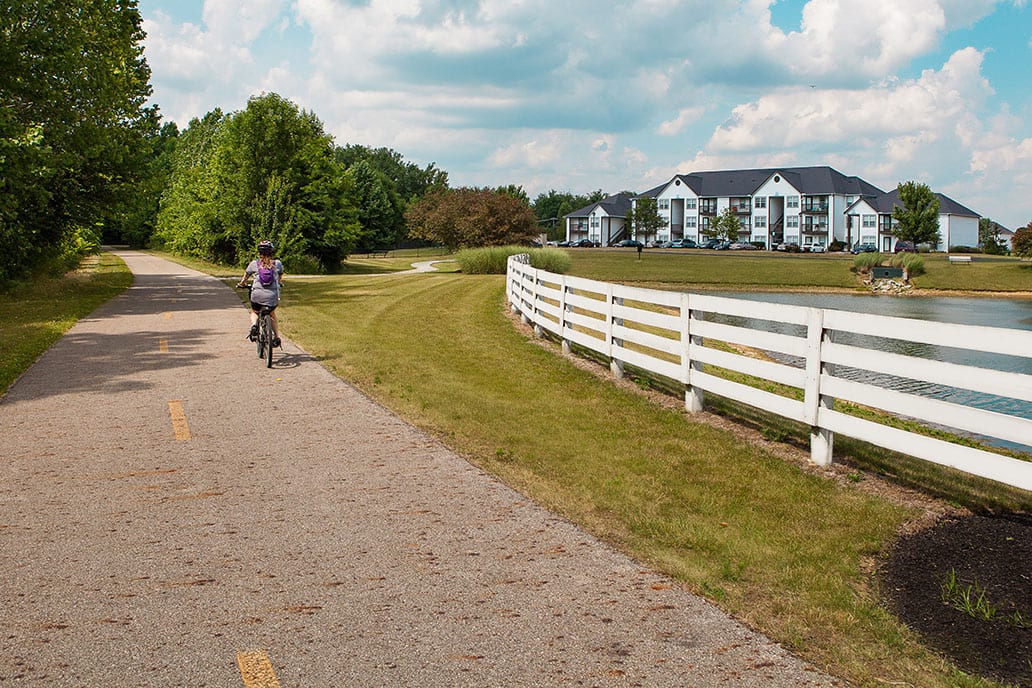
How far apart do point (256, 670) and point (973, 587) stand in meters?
3.86

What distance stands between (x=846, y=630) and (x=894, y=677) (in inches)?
19.9

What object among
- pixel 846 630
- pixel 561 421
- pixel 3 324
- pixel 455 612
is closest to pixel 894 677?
pixel 846 630

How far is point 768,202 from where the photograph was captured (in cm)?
12325

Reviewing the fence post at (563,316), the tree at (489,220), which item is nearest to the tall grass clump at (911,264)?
the tree at (489,220)

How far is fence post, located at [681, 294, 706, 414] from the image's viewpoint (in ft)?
34.0

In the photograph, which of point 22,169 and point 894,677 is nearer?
point 894,677

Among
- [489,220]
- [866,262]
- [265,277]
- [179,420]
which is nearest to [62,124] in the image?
[265,277]

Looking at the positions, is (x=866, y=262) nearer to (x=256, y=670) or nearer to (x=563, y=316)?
(x=563, y=316)

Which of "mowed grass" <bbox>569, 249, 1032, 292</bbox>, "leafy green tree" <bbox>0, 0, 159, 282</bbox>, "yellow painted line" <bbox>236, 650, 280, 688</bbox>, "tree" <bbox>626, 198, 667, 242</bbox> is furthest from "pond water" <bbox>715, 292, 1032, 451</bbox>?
"tree" <bbox>626, 198, 667, 242</bbox>

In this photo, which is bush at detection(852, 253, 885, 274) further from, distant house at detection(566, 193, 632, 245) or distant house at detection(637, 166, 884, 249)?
distant house at detection(566, 193, 632, 245)

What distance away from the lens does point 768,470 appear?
795 centimetres

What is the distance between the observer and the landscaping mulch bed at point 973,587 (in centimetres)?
445

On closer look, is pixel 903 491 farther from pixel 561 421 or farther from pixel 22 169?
pixel 22 169

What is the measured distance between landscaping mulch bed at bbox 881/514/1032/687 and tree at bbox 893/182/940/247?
8348cm
